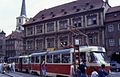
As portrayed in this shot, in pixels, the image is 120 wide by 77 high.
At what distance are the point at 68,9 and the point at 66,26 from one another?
5.28 metres

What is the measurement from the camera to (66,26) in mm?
56156

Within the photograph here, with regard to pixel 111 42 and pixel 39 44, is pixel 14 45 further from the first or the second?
pixel 111 42

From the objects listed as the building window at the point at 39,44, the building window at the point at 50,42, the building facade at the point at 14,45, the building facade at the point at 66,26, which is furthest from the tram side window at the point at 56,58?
the building facade at the point at 14,45

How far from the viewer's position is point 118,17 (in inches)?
1913

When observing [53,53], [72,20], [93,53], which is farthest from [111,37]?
[93,53]

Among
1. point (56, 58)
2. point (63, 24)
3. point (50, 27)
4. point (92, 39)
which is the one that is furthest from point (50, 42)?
point (56, 58)

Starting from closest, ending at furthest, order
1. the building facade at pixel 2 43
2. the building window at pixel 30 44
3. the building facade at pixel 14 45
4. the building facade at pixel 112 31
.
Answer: the building facade at pixel 112 31 < the building window at pixel 30 44 < the building facade at pixel 14 45 < the building facade at pixel 2 43

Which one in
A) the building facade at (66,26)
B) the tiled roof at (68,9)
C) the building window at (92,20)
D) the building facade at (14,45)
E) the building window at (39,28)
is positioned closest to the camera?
the building facade at (66,26)

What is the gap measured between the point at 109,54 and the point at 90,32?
19.8 ft

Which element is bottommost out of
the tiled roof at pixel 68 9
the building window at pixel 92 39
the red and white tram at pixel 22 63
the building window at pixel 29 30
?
the red and white tram at pixel 22 63

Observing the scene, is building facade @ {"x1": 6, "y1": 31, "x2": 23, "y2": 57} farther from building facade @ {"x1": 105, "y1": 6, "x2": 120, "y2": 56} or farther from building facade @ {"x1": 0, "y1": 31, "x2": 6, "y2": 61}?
building facade @ {"x1": 105, "y1": 6, "x2": 120, "y2": 56}

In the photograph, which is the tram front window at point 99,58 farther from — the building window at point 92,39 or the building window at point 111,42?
the building window at point 92,39

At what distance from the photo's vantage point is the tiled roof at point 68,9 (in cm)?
5328

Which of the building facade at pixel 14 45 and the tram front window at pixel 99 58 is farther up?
the building facade at pixel 14 45
